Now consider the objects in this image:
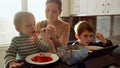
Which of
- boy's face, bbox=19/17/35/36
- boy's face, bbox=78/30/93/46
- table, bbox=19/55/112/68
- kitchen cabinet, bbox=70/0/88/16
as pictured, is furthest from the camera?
kitchen cabinet, bbox=70/0/88/16

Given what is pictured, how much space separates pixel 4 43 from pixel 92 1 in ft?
4.34

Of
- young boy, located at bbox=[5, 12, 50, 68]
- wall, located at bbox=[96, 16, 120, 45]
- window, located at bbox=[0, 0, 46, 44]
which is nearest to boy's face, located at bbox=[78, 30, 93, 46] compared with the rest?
young boy, located at bbox=[5, 12, 50, 68]

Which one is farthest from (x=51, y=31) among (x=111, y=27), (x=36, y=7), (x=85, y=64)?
(x=36, y=7)

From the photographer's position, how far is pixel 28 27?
3.56 feet

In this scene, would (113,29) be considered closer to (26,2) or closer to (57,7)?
(57,7)

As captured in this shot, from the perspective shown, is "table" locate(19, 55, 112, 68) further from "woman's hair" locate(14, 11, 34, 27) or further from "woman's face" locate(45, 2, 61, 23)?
"woman's face" locate(45, 2, 61, 23)

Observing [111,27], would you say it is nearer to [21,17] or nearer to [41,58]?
[21,17]

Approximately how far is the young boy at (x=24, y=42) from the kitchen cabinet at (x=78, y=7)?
55.4 inches

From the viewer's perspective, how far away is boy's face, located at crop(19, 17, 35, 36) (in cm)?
107

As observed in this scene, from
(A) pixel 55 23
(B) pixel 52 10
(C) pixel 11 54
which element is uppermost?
(B) pixel 52 10

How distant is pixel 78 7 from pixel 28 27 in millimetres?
1591

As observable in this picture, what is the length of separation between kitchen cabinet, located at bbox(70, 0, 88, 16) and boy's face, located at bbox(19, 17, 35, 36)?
55.6 inches

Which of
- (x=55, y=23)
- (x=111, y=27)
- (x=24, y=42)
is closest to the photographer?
(x=24, y=42)

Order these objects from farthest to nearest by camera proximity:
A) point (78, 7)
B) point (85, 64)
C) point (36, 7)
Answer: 1. point (36, 7)
2. point (78, 7)
3. point (85, 64)
